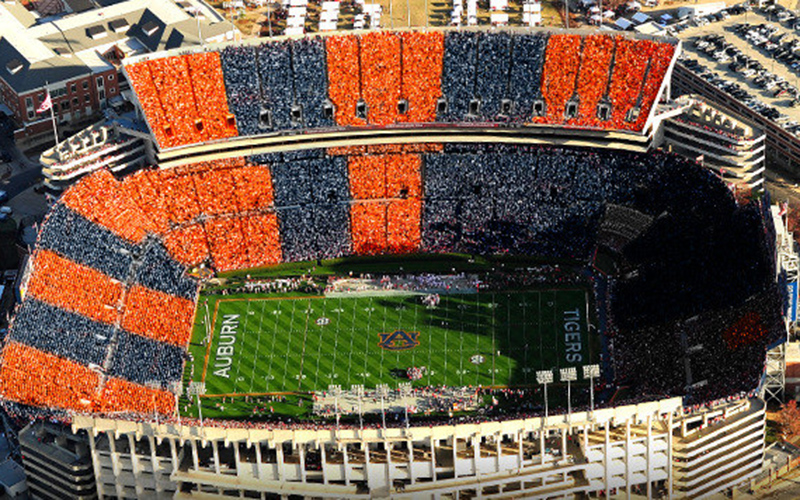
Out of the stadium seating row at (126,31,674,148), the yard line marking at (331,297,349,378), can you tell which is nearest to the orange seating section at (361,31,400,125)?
the stadium seating row at (126,31,674,148)

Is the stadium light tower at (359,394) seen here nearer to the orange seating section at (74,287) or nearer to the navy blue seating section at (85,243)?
the orange seating section at (74,287)

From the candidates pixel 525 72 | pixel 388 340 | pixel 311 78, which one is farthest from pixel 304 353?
pixel 525 72

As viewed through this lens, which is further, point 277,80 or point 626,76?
point 277,80

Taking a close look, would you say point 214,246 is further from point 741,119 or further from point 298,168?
point 741,119

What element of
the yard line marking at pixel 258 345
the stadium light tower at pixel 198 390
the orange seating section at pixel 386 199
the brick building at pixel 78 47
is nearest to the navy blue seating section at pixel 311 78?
the orange seating section at pixel 386 199

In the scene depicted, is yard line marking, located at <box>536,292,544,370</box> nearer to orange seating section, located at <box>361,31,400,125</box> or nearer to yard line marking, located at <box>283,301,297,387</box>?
Answer: yard line marking, located at <box>283,301,297,387</box>

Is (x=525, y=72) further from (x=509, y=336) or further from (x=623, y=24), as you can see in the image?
(x=623, y=24)
